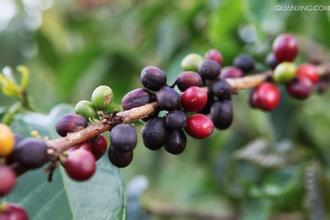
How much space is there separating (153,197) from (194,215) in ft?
1.04

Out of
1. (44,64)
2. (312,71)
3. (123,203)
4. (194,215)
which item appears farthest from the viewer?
(44,64)

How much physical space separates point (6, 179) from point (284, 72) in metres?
0.54

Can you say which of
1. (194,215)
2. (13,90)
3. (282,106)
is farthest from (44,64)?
(13,90)

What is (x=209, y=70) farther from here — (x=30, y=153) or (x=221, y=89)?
(x=30, y=153)

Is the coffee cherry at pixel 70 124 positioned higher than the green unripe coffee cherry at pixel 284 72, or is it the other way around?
the coffee cherry at pixel 70 124

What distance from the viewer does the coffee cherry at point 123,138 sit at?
530 mm

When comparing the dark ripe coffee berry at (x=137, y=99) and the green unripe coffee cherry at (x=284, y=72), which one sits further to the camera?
the green unripe coffee cherry at (x=284, y=72)

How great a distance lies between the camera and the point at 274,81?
0.85 metres

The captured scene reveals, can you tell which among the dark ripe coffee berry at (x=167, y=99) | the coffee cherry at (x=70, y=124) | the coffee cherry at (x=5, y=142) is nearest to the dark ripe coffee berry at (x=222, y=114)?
the dark ripe coffee berry at (x=167, y=99)

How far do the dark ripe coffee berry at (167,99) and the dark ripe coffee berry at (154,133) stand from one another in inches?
0.7

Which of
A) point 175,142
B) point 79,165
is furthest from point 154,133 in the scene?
point 79,165

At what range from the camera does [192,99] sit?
0.62 m

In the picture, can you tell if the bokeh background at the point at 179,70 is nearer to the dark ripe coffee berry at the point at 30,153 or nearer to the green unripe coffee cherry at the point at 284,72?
the green unripe coffee cherry at the point at 284,72

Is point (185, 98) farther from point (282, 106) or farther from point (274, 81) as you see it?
point (282, 106)
